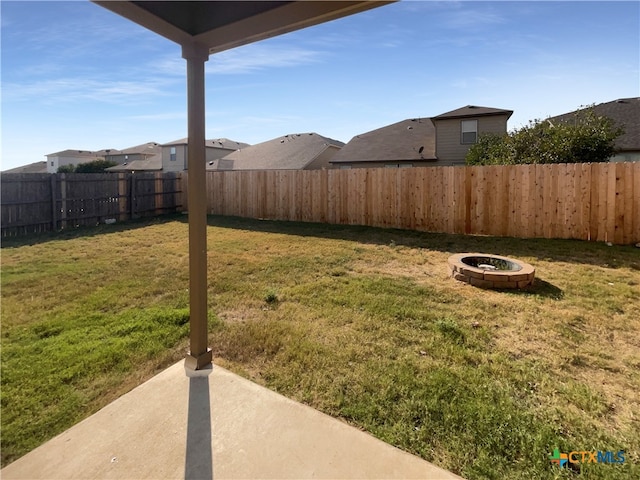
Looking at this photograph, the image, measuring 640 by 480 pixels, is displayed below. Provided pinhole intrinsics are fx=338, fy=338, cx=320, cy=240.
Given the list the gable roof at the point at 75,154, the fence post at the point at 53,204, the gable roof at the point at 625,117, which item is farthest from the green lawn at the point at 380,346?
the gable roof at the point at 75,154

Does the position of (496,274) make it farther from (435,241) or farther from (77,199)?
(77,199)

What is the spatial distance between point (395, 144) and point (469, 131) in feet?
12.3

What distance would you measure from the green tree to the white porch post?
1012 centimetres

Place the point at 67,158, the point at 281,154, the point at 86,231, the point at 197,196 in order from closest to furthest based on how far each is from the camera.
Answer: the point at 197,196 → the point at 86,231 → the point at 281,154 → the point at 67,158

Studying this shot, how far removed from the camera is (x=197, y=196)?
98.1 inches

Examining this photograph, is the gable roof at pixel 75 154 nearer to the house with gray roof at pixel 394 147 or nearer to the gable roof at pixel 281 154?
the gable roof at pixel 281 154

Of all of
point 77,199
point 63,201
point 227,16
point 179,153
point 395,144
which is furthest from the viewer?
point 179,153

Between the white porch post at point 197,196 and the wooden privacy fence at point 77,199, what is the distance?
30.3 ft

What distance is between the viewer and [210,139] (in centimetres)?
3034

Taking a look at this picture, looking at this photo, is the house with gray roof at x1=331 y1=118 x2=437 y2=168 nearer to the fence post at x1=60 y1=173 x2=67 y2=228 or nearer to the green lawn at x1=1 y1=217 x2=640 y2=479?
the green lawn at x1=1 y1=217 x2=640 y2=479

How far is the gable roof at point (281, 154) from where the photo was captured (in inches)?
830

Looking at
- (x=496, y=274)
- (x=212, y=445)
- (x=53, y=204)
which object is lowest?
(x=212, y=445)

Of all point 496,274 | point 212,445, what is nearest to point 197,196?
point 212,445

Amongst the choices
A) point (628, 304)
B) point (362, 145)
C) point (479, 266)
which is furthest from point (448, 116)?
point (628, 304)
